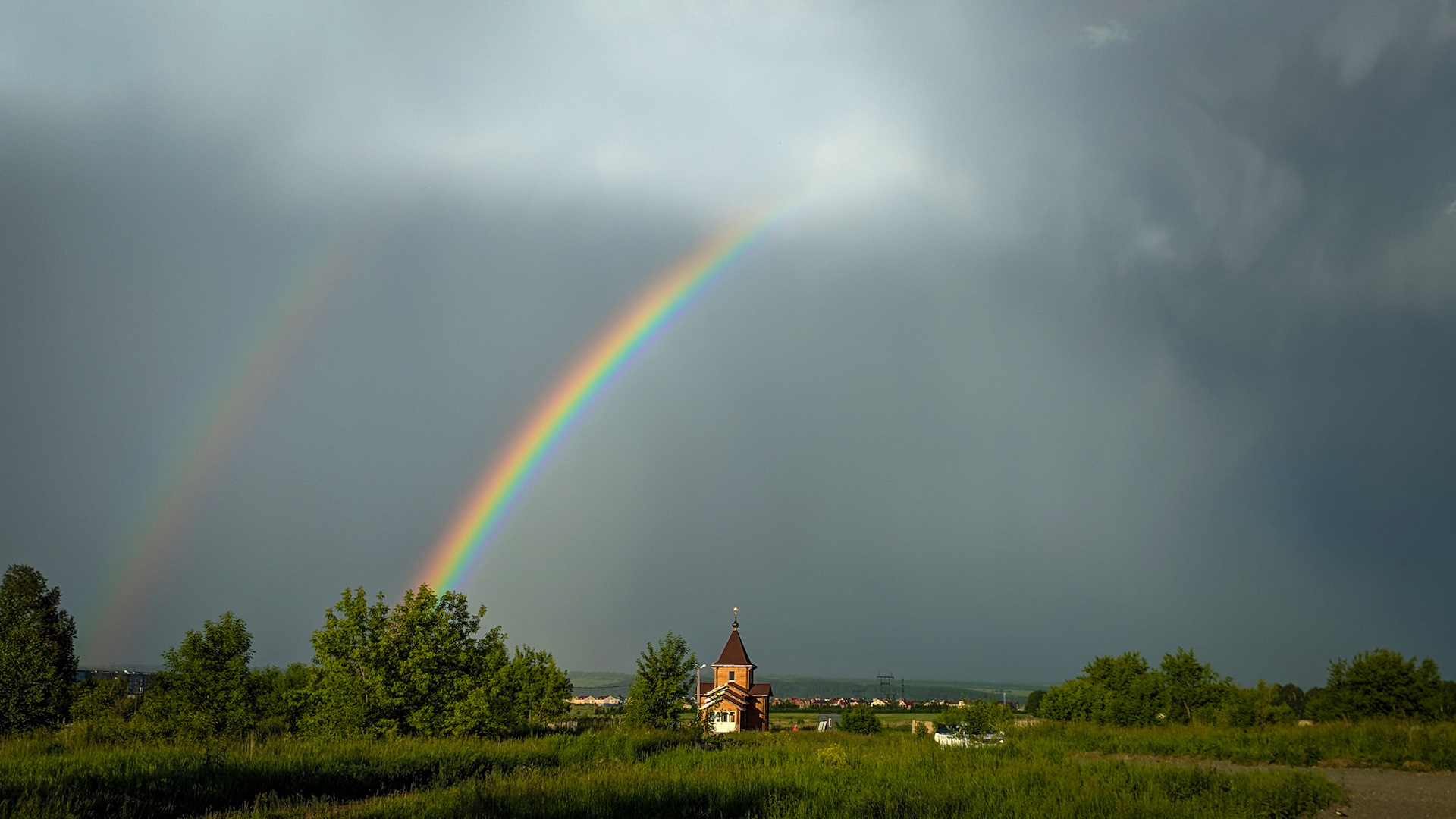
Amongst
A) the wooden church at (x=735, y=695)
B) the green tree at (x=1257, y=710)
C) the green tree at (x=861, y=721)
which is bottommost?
the green tree at (x=861, y=721)

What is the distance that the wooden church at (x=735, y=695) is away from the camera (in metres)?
80.9

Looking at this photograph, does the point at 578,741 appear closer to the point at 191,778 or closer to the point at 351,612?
the point at 351,612

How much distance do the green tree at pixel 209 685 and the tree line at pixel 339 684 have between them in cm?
4

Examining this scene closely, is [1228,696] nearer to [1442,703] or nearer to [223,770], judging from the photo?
[1442,703]

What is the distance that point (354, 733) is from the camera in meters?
28.0

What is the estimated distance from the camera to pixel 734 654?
289 ft

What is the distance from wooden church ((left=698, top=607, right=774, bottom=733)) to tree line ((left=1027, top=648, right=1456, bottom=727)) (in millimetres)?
36297

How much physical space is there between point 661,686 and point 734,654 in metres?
38.0

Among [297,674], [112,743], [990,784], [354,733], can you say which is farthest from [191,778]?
[297,674]

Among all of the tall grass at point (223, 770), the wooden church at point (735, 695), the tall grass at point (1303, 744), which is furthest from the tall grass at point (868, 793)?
the wooden church at point (735, 695)

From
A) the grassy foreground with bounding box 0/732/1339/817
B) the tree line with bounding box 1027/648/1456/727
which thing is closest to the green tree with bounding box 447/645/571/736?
the grassy foreground with bounding box 0/732/1339/817

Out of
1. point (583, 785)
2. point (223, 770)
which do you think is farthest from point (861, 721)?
point (223, 770)

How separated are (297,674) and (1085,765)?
2567 inches

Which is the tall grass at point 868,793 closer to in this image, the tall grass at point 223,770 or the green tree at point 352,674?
the tall grass at point 223,770
